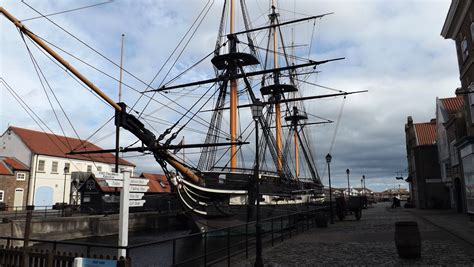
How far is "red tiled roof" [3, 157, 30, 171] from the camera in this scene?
4562cm

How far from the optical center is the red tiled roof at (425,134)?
155ft

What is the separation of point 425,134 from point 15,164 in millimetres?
49071

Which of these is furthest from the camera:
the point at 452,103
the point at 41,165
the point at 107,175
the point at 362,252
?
the point at 41,165

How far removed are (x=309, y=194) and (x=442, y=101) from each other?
49.7 feet

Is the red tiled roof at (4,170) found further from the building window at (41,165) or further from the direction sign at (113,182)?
the direction sign at (113,182)

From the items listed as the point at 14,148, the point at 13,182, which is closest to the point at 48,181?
the point at 13,182

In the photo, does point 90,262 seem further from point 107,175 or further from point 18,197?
point 18,197

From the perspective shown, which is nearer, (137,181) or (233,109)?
(137,181)

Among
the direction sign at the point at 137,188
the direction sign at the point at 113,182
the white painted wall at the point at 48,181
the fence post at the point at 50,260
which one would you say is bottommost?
the fence post at the point at 50,260

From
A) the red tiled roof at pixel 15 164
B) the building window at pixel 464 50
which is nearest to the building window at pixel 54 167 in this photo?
the red tiled roof at pixel 15 164

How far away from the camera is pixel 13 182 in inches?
1741

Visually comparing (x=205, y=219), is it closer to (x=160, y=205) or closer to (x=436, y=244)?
(x=436, y=244)

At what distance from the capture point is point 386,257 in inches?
454

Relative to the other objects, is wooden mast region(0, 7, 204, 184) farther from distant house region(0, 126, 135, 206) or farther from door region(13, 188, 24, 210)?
door region(13, 188, 24, 210)
